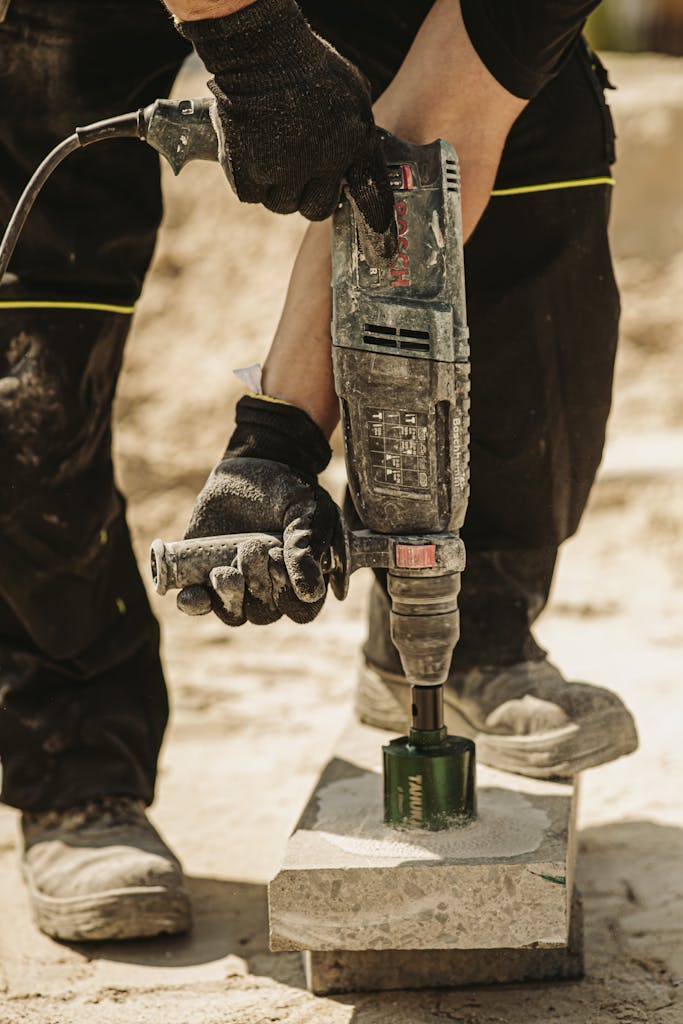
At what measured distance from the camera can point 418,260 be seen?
147 centimetres

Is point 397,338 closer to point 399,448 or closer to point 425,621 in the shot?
point 399,448

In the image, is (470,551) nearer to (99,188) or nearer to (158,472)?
(99,188)

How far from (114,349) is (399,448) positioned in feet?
2.22

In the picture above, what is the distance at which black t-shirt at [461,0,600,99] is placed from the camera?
1521mm

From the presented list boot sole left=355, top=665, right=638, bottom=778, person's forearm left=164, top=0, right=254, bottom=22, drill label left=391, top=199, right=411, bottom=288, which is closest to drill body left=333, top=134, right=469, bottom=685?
drill label left=391, top=199, right=411, bottom=288

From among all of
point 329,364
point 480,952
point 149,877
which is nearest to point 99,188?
point 329,364

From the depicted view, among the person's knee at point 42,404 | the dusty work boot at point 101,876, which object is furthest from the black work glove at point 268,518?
the dusty work boot at point 101,876

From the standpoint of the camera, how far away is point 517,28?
1524 millimetres

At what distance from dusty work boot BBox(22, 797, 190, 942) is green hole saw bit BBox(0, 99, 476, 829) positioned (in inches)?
22.9

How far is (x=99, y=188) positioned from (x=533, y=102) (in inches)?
25.7

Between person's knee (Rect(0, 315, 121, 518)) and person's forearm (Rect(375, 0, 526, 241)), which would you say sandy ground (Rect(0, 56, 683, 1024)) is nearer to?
person's knee (Rect(0, 315, 121, 518))

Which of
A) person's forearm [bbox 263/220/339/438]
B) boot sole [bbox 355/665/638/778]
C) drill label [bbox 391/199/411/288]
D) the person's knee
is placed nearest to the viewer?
drill label [bbox 391/199/411/288]

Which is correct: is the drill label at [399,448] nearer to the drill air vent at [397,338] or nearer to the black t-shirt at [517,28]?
the drill air vent at [397,338]

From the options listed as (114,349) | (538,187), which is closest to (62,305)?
(114,349)
